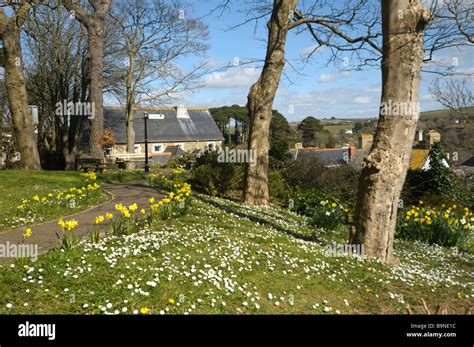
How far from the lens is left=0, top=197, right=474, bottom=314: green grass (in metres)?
4.70

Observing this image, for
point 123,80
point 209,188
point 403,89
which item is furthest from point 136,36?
point 403,89

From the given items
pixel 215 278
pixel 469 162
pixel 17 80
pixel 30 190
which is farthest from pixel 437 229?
pixel 469 162

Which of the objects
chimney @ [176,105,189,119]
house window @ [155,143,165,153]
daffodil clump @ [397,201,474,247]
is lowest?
daffodil clump @ [397,201,474,247]

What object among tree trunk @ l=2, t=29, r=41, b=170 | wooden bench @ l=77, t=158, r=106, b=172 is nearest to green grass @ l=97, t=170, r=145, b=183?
tree trunk @ l=2, t=29, r=41, b=170

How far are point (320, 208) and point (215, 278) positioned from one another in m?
7.15

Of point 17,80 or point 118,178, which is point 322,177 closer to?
point 118,178

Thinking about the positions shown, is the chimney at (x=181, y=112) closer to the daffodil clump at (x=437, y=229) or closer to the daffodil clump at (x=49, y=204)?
Result: the daffodil clump at (x=49, y=204)

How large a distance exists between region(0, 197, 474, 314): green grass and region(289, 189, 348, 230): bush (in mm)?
3111

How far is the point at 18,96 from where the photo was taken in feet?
52.1

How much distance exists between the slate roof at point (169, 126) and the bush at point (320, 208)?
118 ft

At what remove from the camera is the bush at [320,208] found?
1158 centimetres

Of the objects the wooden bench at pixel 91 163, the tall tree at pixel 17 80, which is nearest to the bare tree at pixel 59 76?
the wooden bench at pixel 91 163

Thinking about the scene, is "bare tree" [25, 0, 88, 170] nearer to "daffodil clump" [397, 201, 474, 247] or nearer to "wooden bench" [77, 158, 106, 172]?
"wooden bench" [77, 158, 106, 172]
